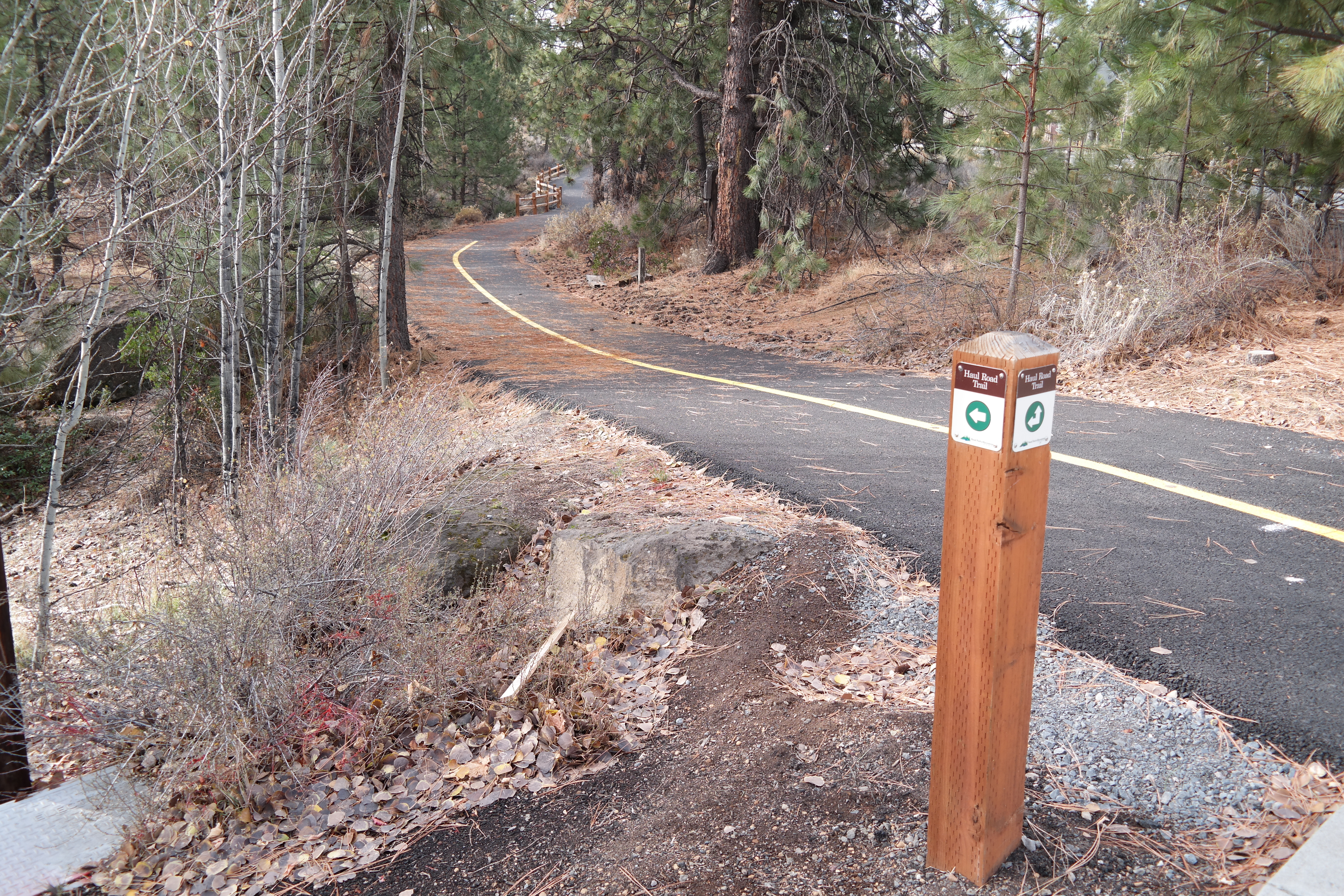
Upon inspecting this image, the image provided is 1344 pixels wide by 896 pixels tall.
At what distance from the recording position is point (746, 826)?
2.88m

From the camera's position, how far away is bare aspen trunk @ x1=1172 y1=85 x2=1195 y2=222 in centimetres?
1014

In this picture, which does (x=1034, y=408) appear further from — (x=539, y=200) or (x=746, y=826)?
(x=539, y=200)

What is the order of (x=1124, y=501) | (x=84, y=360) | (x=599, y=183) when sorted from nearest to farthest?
1. (x=1124, y=501)
2. (x=84, y=360)
3. (x=599, y=183)

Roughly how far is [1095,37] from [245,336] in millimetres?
8688

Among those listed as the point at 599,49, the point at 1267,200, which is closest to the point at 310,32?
the point at 1267,200

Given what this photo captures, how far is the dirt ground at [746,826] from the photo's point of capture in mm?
2537

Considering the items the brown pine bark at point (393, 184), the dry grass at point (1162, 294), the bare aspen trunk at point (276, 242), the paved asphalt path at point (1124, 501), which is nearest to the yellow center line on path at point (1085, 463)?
the paved asphalt path at point (1124, 501)

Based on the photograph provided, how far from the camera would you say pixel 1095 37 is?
9133mm

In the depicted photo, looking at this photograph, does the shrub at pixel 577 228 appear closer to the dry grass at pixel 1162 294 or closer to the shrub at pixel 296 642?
the dry grass at pixel 1162 294

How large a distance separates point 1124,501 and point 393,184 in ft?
25.7

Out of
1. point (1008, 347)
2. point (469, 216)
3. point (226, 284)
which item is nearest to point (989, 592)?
point (1008, 347)

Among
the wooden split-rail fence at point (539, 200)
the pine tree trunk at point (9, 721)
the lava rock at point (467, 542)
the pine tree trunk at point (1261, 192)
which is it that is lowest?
the pine tree trunk at point (9, 721)

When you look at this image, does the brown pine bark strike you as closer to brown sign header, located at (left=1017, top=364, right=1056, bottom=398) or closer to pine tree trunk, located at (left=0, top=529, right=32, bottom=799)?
pine tree trunk, located at (left=0, top=529, right=32, bottom=799)

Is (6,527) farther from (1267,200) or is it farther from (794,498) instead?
(1267,200)
